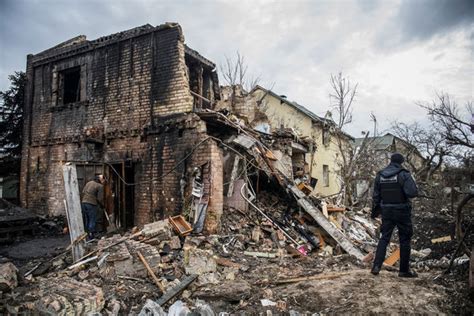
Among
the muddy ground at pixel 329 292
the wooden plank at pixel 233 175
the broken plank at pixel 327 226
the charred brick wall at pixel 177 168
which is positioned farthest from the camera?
the wooden plank at pixel 233 175

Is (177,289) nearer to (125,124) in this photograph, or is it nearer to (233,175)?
(233,175)

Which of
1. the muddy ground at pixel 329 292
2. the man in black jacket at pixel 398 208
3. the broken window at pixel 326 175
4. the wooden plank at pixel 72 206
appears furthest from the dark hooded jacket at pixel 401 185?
the broken window at pixel 326 175

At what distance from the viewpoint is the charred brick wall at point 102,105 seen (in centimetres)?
838

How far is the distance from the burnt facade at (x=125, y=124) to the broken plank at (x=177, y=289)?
6.33 ft

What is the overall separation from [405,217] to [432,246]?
4.54 meters

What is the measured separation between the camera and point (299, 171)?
40.0 ft

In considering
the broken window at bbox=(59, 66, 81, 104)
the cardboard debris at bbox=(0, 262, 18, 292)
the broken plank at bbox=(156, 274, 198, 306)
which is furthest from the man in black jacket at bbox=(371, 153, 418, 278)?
the broken window at bbox=(59, 66, 81, 104)

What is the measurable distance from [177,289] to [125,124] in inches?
216

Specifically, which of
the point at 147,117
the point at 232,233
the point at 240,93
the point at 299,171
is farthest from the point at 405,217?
the point at 240,93

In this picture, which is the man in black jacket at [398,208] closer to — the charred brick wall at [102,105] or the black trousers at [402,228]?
the black trousers at [402,228]

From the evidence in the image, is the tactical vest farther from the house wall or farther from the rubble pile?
the house wall

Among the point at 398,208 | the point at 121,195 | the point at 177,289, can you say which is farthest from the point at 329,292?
the point at 121,195

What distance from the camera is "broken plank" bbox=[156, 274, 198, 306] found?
459 cm

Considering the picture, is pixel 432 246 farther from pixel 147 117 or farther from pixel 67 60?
pixel 67 60
